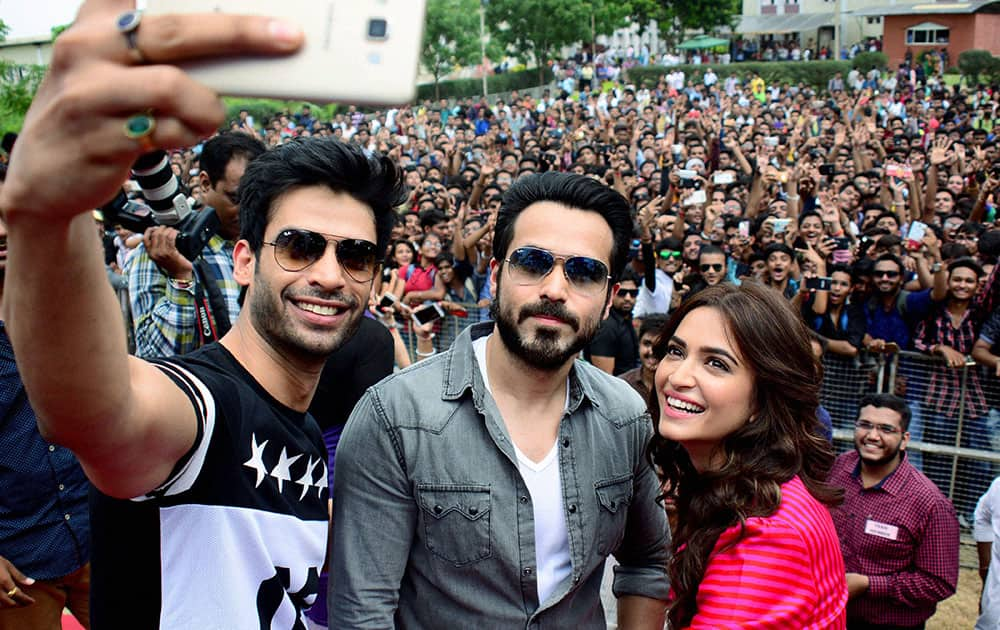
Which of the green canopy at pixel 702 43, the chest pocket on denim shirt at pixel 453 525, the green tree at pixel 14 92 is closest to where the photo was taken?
the chest pocket on denim shirt at pixel 453 525

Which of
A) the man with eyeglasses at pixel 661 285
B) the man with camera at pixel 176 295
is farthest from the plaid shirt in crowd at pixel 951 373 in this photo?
the man with camera at pixel 176 295

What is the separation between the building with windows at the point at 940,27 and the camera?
143 ft

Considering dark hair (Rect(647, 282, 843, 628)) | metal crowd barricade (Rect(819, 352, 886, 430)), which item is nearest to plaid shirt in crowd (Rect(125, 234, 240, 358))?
dark hair (Rect(647, 282, 843, 628))

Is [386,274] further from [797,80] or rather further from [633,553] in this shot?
[797,80]

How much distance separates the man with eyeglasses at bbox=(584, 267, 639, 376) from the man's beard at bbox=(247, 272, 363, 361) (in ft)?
13.6

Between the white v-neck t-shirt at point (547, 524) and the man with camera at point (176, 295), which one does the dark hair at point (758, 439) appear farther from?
the man with camera at point (176, 295)

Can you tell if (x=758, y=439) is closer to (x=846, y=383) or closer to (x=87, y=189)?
(x=87, y=189)

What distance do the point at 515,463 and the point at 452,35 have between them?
144 ft

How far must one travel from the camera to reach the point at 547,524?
7.44 feet

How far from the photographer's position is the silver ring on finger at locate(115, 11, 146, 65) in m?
0.89

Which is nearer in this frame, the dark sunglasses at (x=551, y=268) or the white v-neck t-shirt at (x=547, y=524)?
the white v-neck t-shirt at (x=547, y=524)

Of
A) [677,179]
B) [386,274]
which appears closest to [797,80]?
[677,179]

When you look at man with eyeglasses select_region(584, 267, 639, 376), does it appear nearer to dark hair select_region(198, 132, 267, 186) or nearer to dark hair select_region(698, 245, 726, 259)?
dark hair select_region(698, 245, 726, 259)

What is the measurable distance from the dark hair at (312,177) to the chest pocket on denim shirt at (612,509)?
876 millimetres
